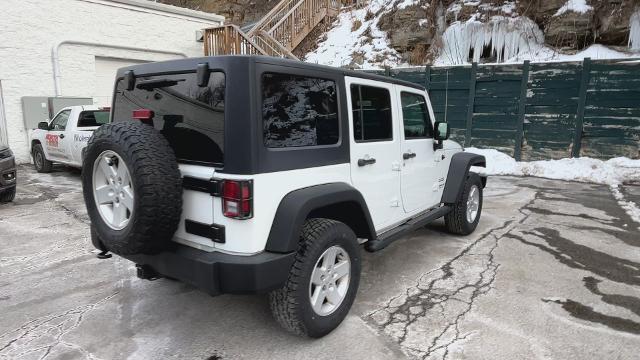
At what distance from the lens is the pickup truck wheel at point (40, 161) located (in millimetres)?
9469

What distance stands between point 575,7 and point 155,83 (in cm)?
1404

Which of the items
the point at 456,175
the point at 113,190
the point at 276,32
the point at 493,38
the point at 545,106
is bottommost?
the point at 456,175

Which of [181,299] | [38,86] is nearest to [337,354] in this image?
[181,299]

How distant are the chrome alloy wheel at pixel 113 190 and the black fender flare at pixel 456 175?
11.4ft

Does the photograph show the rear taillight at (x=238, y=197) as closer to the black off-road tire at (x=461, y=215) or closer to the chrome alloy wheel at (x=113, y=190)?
the chrome alloy wheel at (x=113, y=190)

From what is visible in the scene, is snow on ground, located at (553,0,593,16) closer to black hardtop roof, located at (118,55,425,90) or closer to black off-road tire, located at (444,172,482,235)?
black off-road tire, located at (444,172,482,235)

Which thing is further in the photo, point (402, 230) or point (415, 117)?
point (415, 117)

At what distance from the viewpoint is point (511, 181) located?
9.04 meters

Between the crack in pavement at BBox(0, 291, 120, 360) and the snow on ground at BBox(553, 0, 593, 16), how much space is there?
14.7 m

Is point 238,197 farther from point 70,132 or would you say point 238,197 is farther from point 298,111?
point 70,132

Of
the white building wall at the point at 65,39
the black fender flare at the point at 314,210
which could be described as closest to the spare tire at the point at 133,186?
the black fender flare at the point at 314,210

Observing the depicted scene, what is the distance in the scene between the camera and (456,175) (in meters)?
4.77

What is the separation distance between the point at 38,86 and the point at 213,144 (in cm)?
1130

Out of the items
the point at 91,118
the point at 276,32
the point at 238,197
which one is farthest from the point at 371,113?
the point at 276,32
